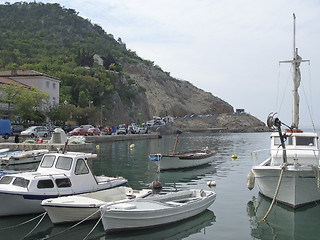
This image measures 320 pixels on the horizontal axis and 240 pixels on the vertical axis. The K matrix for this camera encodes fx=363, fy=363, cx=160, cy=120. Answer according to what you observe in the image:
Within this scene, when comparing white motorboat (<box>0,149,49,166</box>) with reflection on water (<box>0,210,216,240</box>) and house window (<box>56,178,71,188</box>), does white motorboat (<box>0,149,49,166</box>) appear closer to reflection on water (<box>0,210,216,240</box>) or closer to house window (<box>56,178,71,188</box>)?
house window (<box>56,178,71,188</box>)

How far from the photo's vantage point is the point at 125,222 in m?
13.4

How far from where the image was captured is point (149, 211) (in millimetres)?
13625

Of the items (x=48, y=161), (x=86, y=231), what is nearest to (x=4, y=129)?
(x=48, y=161)

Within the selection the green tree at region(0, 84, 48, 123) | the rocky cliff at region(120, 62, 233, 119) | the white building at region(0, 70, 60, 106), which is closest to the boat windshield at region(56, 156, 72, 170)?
the green tree at region(0, 84, 48, 123)

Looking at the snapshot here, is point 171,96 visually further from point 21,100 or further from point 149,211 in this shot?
point 149,211

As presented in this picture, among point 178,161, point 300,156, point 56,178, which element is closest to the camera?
point 56,178

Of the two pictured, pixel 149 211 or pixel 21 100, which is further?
pixel 21 100

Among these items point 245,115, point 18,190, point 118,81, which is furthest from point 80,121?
point 245,115

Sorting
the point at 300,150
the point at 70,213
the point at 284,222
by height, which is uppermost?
the point at 300,150

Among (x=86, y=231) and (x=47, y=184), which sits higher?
(x=47, y=184)

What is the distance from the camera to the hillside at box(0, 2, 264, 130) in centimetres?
10100

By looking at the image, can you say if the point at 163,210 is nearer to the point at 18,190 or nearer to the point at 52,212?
the point at 52,212

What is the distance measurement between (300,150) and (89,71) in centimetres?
9878

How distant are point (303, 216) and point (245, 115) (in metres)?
171
